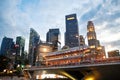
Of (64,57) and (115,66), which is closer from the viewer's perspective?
(115,66)

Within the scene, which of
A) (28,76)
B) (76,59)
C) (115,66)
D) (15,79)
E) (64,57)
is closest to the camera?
(115,66)

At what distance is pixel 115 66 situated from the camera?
140 ft

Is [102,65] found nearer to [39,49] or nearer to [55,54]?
[55,54]

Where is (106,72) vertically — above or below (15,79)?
above

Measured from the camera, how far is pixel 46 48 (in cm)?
17550

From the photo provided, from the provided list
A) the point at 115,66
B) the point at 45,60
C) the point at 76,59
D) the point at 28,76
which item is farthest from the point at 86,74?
the point at 45,60

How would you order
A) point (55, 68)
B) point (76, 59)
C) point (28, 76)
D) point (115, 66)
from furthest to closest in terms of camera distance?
1. point (76, 59)
2. point (28, 76)
3. point (55, 68)
4. point (115, 66)

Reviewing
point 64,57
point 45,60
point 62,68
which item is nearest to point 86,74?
point 62,68

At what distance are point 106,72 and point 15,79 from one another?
54433 mm

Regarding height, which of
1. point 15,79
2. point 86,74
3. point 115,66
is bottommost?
point 15,79

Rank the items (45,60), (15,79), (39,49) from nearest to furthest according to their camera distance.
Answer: (15,79)
(45,60)
(39,49)

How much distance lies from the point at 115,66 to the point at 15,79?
5856 cm

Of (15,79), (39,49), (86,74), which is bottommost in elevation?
(15,79)

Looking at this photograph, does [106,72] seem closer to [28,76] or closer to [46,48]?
[28,76]
